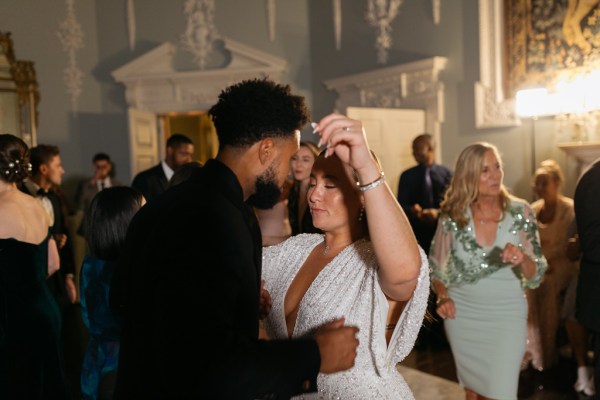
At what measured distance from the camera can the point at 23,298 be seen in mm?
2748

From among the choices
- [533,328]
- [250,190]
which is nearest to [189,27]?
[533,328]

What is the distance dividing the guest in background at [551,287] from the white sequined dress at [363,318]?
10.4ft

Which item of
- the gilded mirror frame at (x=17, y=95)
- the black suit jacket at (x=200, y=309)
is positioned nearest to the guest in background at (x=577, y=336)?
the black suit jacket at (x=200, y=309)

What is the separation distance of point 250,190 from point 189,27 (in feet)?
26.8

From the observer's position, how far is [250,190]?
4.52 ft

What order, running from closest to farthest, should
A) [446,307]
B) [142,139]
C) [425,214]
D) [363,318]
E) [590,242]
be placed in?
1. [363,318]
2. [590,242]
3. [446,307]
4. [425,214]
5. [142,139]

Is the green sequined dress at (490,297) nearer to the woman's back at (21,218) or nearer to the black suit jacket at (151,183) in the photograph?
the woman's back at (21,218)

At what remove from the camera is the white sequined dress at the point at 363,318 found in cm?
149

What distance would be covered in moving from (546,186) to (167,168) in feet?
10.5

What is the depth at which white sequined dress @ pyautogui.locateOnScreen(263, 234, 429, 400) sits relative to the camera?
4.89 feet

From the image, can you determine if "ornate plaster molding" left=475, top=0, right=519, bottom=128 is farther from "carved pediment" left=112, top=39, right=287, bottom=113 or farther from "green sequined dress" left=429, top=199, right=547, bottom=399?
"green sequined dress" left=429, top=199, right=547, bottom=399

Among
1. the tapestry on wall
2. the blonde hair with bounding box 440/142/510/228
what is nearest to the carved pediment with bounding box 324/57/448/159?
the tapestry on wall

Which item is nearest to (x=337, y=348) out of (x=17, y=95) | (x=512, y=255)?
(x=512, y=255)

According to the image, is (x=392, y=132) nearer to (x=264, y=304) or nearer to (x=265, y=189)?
(x=264, y=304)
